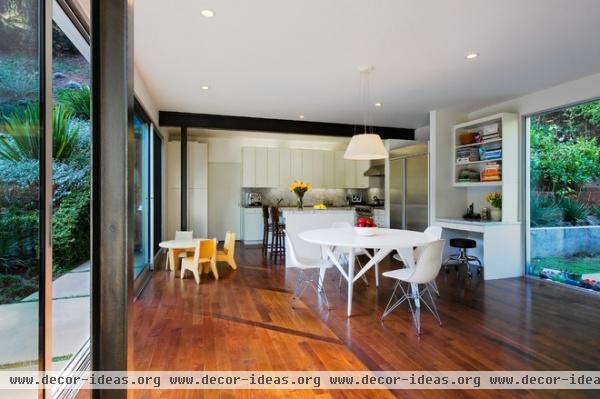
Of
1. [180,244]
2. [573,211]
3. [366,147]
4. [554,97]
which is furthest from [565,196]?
[180,244]

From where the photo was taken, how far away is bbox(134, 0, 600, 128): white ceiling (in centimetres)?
245

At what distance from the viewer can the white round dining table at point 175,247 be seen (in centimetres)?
451

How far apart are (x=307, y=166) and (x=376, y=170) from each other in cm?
171

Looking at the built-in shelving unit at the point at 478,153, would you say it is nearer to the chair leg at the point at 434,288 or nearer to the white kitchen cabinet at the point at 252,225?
the chair leg at the point at 434,288

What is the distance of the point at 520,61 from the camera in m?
3.39

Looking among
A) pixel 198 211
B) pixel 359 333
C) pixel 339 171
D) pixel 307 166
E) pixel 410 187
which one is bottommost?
pixel 359 333

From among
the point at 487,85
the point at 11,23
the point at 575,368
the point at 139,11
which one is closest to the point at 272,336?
the point at 575,368

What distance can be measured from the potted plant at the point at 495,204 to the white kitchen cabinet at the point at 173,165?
20.2 ft

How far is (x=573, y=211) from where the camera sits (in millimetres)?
4191

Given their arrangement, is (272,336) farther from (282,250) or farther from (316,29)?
(282,250)

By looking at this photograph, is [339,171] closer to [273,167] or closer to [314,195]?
[314,195]

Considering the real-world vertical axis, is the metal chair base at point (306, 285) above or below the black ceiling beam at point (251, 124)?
below

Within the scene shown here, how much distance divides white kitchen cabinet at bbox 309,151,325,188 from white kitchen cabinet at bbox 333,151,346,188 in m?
0.39

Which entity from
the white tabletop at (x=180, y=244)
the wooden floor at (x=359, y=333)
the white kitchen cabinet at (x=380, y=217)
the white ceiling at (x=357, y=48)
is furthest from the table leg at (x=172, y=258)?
the white kitchen cabinet at (x=380, y=217)
